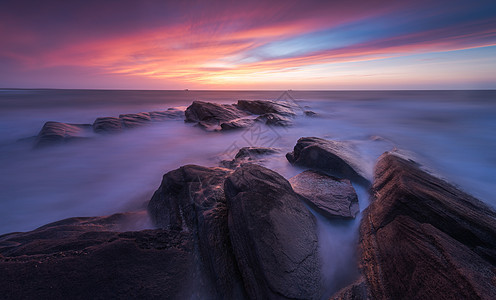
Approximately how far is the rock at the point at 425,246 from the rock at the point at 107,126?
13.7 m

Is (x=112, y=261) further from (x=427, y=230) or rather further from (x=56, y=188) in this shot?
(x=56, y=188)

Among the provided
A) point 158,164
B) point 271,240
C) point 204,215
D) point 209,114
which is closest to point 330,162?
point 271,240

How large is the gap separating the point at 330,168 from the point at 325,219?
2.10m

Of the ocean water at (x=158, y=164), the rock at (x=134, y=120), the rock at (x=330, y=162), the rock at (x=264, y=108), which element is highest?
the rock at (x=264, y=108)

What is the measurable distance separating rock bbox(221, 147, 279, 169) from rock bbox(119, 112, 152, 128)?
9891 millimetres

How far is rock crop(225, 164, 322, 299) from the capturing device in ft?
7.59

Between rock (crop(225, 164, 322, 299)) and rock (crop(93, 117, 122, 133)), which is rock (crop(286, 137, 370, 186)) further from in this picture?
rock (crop(93, 117, 122, 133))

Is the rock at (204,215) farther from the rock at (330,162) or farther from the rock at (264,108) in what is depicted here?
the rock at (264,108)

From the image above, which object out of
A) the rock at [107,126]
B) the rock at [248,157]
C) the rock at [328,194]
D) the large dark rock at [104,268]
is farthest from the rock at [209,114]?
the large dark rock at [104,268]

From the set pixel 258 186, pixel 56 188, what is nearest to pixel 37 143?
pixel 56 188

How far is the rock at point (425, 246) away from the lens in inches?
80.7

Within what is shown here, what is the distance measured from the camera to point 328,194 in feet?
13.9

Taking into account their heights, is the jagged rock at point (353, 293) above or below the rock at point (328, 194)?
below

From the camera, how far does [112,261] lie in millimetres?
2402
